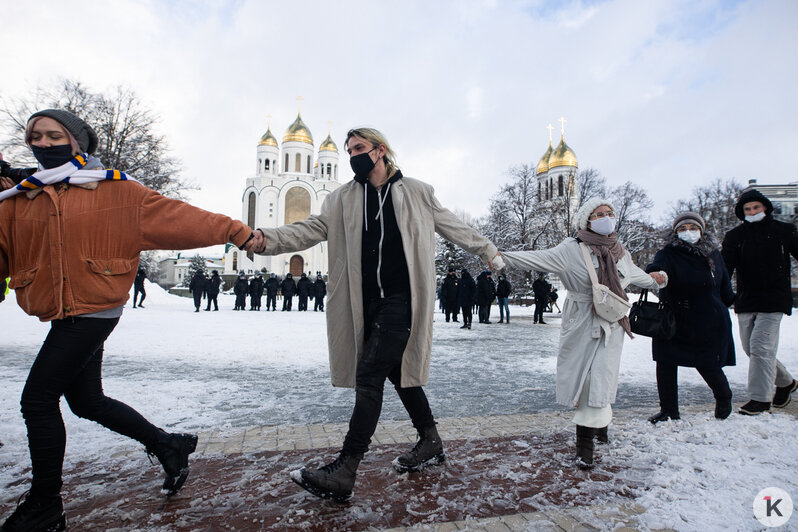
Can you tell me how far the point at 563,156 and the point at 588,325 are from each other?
55.8 m

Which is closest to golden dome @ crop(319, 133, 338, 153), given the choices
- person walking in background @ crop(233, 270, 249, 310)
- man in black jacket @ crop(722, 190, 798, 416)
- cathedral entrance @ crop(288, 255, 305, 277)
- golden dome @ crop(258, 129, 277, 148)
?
golden dome @ crop(258, 129, 277, 148)

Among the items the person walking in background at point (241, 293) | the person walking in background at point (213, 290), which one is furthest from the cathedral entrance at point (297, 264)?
the person walking in background at point (213, 290)

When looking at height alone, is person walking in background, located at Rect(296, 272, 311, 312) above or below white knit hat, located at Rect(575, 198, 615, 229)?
below

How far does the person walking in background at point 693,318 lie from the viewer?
429 centimetres

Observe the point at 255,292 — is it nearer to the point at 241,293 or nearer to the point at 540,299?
the point at 241,293

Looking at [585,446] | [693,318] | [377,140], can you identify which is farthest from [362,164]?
[693,318]

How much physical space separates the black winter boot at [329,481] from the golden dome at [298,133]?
236 feet

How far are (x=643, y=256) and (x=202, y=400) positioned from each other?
3871cm

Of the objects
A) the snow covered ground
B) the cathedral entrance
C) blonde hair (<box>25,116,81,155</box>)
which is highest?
the cathedral entrance

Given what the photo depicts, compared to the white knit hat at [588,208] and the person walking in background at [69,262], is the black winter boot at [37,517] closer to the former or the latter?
the person walking in background at [69,262]

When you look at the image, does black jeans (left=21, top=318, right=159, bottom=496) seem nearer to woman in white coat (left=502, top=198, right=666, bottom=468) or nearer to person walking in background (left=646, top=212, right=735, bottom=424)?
woman in white coat (left=502, top=198, right=666, bottom=468)

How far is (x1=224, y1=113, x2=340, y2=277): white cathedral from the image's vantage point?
64.7 m

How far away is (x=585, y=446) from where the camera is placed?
10.7 ft

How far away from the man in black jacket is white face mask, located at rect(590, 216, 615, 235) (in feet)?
7.21
